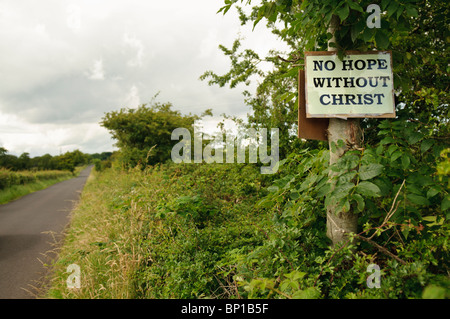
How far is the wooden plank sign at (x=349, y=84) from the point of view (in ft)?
7.50

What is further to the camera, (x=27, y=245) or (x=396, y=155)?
(x=27, y=245)

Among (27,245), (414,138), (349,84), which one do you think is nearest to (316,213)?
(414,138)

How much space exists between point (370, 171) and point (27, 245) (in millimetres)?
7497

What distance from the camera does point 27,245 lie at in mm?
6332

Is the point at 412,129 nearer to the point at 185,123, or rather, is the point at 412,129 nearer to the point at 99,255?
the point at 99,255

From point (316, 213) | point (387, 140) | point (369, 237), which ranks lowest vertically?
point (369, 237)

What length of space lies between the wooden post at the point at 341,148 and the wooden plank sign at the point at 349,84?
98mm

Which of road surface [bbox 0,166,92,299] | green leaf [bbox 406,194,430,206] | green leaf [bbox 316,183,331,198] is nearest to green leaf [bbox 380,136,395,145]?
green leaf [bbox 406,194,430,206]

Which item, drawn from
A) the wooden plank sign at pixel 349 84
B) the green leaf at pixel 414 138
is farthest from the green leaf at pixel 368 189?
the wooden plank sign at pixel 349 84

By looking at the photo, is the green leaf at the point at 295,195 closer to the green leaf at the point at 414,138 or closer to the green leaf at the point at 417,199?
the green leaf at the point at 417,199

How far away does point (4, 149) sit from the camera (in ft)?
90.8

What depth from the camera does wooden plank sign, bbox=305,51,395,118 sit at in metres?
2.29

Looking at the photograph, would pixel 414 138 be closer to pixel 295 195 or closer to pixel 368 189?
pixel 368 189
